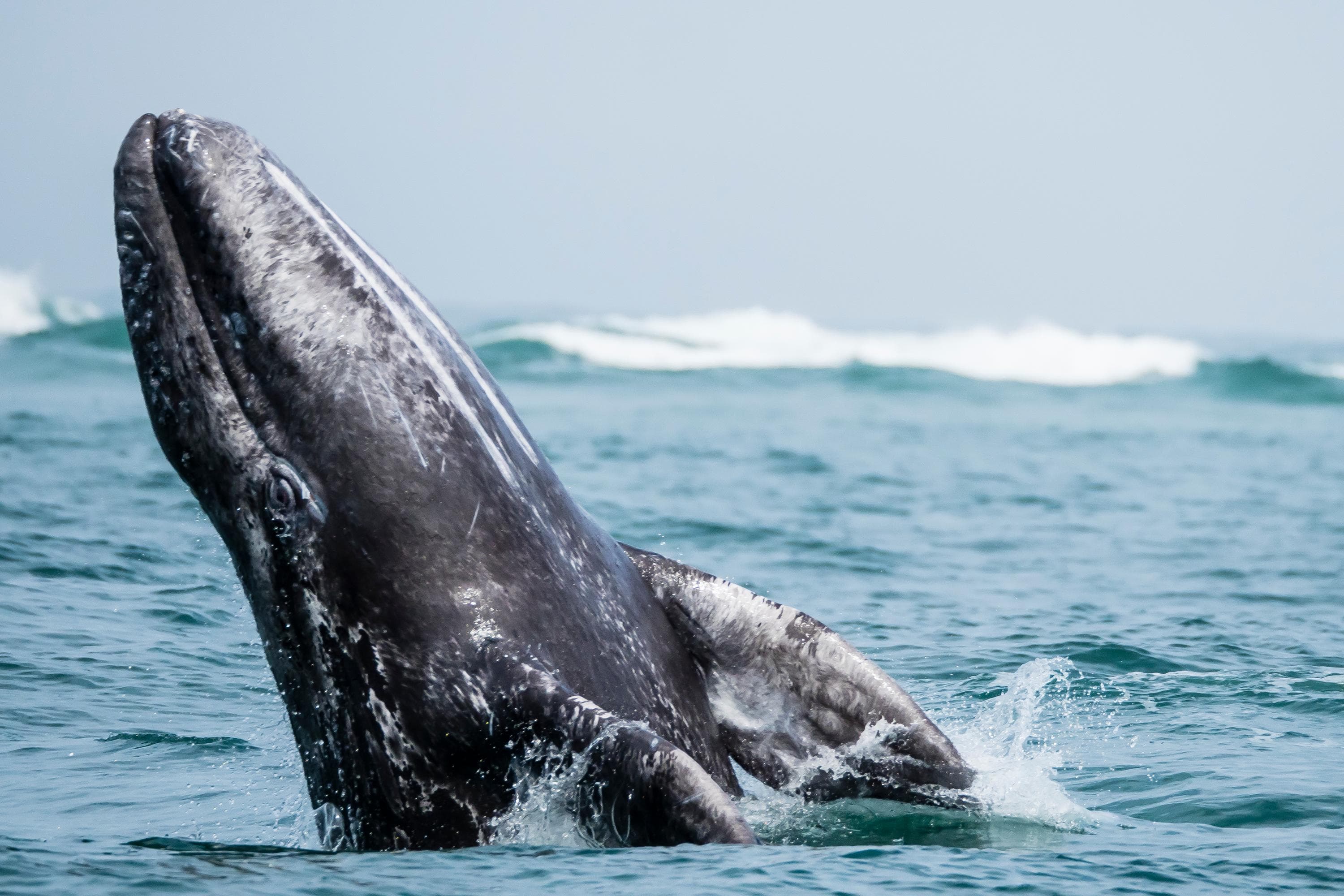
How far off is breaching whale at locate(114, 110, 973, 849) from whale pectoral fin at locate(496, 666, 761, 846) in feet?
0.04

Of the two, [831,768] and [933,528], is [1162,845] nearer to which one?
[831,768]

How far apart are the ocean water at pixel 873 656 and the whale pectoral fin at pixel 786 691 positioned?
0.15 m

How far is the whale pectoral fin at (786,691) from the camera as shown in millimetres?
7379

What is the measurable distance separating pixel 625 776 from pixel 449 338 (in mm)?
2311

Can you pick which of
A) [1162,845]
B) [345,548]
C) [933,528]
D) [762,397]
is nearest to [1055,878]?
[1162,845]

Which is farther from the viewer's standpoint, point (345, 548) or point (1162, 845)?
point (1162, 845)

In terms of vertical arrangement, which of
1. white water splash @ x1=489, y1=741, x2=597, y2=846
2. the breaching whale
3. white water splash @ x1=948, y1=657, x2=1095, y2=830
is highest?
the breaching whale

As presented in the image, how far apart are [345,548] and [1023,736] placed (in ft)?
14.5

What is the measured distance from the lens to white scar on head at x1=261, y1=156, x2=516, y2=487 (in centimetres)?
687

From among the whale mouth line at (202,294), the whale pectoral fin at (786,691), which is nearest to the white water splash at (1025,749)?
the whale pectoral fin at (786,691)

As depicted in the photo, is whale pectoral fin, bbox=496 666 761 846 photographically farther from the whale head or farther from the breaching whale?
the whale head

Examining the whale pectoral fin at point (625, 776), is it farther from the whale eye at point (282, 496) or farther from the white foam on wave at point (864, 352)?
the white foam on wave at point (864, 352)

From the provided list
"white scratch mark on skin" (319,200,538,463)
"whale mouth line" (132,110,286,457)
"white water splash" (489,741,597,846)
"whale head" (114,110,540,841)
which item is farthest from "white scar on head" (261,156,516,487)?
"white water splash" (489,741,597,846)

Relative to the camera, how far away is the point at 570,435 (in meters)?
33.8
